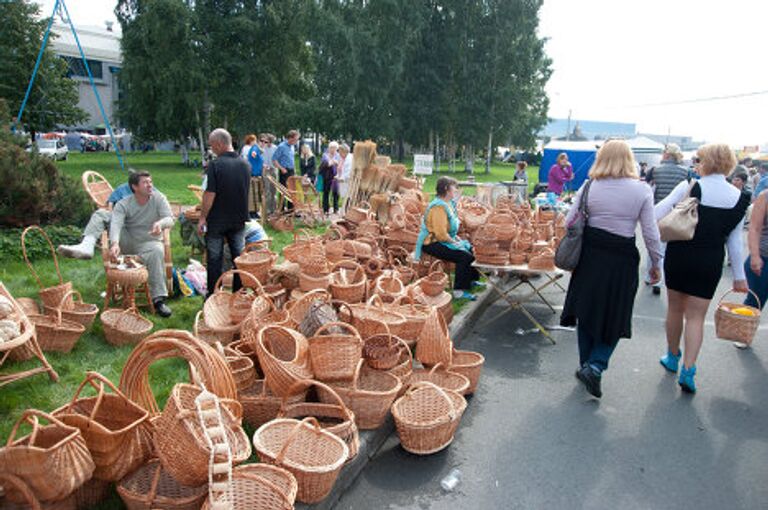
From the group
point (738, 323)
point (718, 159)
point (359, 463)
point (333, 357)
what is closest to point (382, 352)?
point (333, 357)

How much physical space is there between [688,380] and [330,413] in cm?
290

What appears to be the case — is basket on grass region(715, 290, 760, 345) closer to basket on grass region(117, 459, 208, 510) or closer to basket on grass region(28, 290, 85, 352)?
basket on grass region(117, 459, 208, 510)

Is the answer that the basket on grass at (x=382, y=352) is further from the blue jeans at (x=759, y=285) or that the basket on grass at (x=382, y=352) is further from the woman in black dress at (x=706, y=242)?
the blue jeans at (x=759, y=285)

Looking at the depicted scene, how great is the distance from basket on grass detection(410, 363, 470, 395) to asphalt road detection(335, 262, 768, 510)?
237mm

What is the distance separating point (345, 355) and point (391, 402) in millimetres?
415

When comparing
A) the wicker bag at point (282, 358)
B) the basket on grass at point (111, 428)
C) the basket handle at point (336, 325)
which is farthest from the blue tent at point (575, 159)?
the basket on grass at point (111, 428)

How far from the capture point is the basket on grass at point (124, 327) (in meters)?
4.36

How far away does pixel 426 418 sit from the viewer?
11.2 feet

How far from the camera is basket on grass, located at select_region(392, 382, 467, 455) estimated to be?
328 cm

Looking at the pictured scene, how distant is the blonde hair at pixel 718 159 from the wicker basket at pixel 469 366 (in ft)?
7.27

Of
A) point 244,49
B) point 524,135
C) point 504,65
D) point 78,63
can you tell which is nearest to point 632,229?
point 244,49

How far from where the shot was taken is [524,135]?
40406 mm

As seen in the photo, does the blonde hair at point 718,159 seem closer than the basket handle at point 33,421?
A: No

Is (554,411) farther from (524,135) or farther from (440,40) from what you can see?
(524,135)
